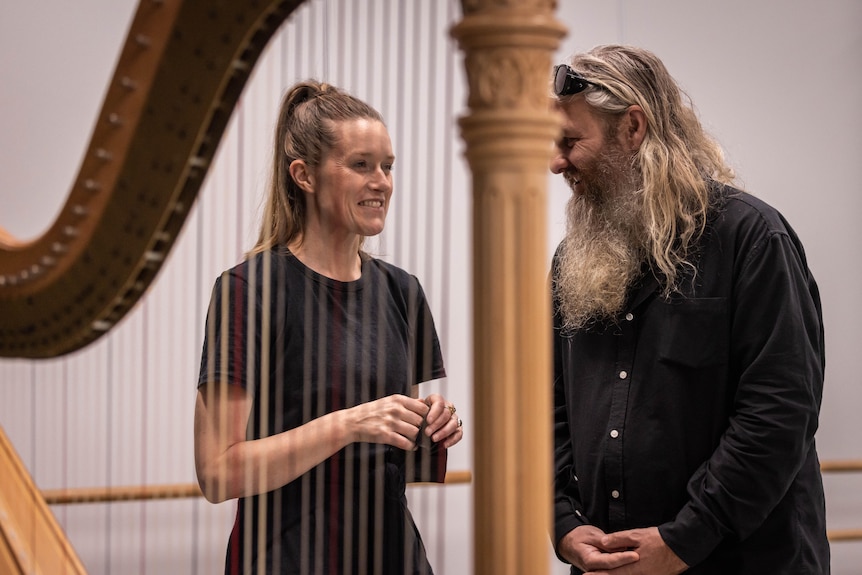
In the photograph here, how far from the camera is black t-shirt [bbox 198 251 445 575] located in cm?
141

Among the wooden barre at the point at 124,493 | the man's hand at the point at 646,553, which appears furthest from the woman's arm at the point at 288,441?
the wooden barre at the point at 124,493

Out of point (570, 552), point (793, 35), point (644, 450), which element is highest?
point (793, 35)

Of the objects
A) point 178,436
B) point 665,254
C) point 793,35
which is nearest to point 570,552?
point 665,254

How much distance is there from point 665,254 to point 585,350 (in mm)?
219

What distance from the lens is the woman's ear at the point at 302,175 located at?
1542mm

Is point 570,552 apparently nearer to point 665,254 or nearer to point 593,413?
point 593,413

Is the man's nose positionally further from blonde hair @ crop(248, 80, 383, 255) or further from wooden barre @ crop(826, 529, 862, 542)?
wooden barre @ crop(826, 529, 862, 542)

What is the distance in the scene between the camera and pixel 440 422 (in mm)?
1382

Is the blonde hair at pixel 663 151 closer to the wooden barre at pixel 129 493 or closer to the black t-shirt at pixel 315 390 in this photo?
the black t-shirt at pixel 315 390

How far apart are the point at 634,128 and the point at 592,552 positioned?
0.68 metres

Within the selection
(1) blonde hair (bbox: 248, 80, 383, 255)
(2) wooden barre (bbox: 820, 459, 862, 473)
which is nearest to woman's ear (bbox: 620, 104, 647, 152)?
(1) blonde hair (bbox: 248, 80, 383, 255)

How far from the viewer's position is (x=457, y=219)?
3115 mm

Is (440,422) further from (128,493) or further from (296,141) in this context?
(128,493)

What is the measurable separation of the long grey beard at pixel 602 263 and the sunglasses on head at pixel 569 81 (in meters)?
0.19
